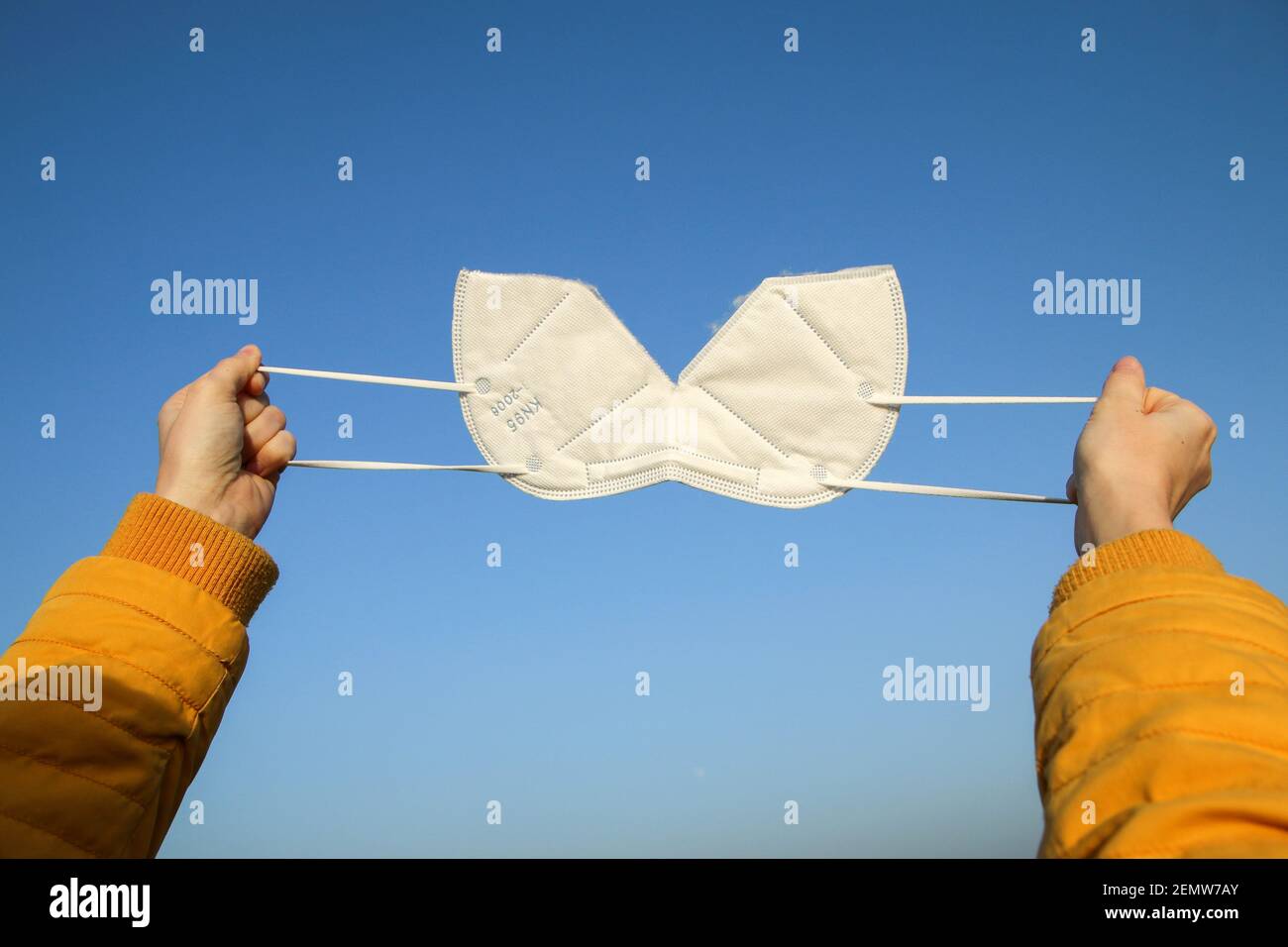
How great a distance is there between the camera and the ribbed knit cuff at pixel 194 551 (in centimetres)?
157

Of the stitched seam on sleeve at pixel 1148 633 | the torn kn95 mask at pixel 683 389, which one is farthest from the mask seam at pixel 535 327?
Result: the stitched seam on sleeve at pixel 1148 633

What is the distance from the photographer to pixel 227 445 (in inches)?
81.1

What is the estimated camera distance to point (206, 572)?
1.58 m

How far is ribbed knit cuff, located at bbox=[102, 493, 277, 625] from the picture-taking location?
1571 millimetres

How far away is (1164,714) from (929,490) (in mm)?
1304

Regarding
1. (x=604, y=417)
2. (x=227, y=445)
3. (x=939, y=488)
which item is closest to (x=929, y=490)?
(x=939, y=488)

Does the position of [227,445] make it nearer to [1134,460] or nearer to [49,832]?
[49,832]

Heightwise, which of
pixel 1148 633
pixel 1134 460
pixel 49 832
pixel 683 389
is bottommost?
pixel 49 832

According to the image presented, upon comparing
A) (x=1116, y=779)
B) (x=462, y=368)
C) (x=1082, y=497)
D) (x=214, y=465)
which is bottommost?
(x=1116, y=779)

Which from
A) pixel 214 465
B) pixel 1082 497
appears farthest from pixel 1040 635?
pixel 214 465
